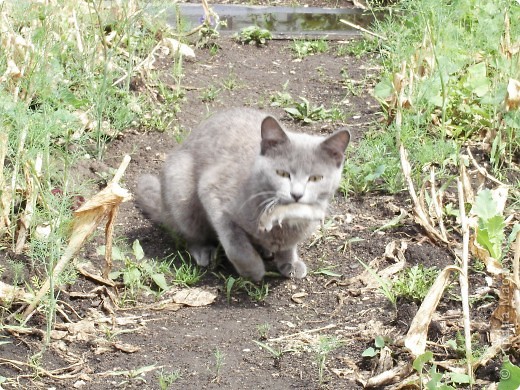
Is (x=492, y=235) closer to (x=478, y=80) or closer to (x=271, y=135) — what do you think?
(x=271, y=135)

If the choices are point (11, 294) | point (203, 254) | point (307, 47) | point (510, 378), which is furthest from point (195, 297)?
point (307, 47)

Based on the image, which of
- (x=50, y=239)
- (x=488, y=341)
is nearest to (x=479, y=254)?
(x=488, y=341)

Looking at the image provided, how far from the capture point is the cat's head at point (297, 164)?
4.47 m

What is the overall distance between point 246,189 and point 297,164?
36 centimetres

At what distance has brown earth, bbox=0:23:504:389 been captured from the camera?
146 inches

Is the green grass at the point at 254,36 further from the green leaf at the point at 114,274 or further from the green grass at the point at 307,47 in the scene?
the green leaf at the point at 114,274

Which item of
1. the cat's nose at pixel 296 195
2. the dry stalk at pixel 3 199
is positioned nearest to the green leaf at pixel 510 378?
the cat's nose at pixel 296 195

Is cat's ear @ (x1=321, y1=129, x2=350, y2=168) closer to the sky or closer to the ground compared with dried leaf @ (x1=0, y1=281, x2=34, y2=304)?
closer to the sky

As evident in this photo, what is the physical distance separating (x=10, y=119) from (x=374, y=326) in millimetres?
2070

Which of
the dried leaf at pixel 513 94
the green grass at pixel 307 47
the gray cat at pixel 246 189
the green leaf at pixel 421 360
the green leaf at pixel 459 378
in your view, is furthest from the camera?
the green grass at pixel 307 47

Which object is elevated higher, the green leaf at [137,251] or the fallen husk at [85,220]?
the fallen husk at [85,220]

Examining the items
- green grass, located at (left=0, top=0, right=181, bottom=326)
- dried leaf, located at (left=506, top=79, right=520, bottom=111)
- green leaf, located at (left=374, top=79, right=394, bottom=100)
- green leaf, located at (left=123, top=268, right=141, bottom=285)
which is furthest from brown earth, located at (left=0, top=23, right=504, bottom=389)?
dried leaf, located at (left=506, top=79, right=520, bottom=111)

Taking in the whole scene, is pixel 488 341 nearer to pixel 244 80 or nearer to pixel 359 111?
pixel 359 111

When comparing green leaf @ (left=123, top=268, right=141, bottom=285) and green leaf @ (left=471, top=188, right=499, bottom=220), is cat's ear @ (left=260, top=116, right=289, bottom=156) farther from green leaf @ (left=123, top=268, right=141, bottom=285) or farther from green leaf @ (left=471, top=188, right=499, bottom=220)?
green leaf @ (left=471, top=188, right=499, bottom=220)
